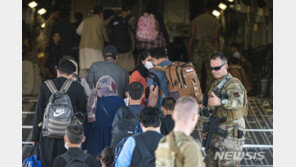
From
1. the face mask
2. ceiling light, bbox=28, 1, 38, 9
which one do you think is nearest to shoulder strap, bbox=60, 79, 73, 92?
the face mask

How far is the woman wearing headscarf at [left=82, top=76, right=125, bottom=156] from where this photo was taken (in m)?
7.39

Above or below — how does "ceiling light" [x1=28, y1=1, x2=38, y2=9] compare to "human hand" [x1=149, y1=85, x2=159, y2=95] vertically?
above

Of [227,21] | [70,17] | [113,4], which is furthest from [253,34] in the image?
[70,17]

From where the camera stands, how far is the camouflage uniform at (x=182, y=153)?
155 inches

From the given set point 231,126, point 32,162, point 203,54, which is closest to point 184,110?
point 231,126

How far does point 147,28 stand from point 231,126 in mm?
4476

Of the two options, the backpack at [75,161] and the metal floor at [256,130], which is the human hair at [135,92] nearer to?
the backpack at [75,161]

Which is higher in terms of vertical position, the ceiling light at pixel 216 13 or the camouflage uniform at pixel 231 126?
the ceiling light at pixel 216 13

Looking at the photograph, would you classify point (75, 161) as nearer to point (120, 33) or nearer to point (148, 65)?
point (148, 65)

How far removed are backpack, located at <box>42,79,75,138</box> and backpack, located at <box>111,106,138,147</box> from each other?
0.64m

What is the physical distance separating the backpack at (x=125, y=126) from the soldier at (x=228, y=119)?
3.21 feet

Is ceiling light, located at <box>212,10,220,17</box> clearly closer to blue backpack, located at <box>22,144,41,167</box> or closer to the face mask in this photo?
the face mask

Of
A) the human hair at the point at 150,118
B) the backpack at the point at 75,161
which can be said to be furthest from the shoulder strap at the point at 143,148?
the backpack at the point at 75,161

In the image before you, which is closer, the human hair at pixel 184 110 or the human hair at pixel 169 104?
the human hair at pixel 184 110
